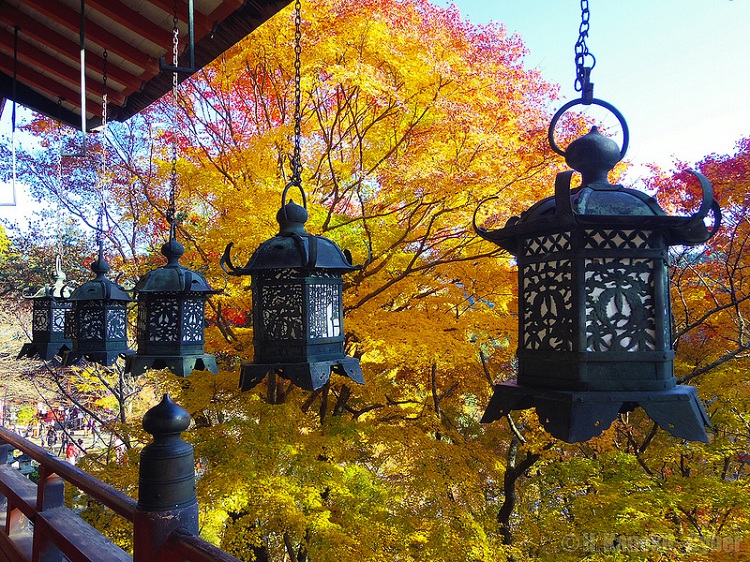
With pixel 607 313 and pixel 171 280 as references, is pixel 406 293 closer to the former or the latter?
pixel 171 280

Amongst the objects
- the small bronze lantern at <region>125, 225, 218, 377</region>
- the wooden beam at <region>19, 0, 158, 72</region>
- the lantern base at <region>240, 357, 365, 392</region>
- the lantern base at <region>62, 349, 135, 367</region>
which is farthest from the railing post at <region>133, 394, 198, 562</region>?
the wooden beam at <region>19, 0, 158, 72</region>

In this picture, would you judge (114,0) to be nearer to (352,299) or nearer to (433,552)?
(352,299)

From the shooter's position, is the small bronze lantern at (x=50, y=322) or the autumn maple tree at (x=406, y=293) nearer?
the small bronze lantern at (x=50, y=322)

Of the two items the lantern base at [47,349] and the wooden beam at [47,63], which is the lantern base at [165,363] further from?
the wooden beam at [47,63]

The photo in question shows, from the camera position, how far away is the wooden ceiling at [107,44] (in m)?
2.98

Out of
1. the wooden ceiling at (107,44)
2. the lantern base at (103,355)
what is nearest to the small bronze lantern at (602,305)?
the wooden ceiling at (107,44)

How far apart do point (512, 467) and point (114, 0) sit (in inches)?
329

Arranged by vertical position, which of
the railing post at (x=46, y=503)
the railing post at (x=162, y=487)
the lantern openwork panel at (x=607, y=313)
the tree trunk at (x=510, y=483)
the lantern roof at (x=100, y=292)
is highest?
the lantern roof at (x=100, y=292)

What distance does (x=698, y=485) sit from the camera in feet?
19.8

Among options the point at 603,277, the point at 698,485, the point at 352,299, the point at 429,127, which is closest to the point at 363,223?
the point at 352,299

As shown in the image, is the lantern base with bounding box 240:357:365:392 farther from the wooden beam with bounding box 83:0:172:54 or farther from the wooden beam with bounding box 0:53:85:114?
the wooden beam with bounding box 0:53:85:114

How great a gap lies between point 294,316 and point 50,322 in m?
3.60

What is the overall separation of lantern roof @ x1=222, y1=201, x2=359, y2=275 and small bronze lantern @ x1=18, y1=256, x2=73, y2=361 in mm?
3169

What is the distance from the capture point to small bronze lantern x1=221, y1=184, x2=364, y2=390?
2.16 m
